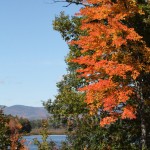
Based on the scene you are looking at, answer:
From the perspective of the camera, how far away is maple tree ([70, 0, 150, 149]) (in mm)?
21750

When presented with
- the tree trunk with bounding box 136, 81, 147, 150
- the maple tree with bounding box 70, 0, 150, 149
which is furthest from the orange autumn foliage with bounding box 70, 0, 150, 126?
the tree trunk with bounding box 136, 81, 147, 150

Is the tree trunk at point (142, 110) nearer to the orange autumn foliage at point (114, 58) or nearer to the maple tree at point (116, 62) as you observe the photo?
the maple tree at point (116, 62)

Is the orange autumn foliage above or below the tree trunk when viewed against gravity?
above

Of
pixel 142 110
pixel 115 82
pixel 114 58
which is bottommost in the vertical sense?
pixel 142 110

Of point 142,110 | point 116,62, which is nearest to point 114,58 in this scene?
point 116,62

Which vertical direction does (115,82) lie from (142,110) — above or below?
above

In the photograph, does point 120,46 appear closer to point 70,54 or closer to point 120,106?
point 120,106

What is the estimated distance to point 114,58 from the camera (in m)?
22.1

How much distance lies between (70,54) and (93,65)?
6568 millimetres

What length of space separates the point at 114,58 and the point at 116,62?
0.33m

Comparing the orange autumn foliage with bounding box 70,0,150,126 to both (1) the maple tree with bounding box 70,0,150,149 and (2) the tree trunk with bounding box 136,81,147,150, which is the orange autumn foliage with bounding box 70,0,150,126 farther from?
(2) the tree trunk with bounding box 136,81,147,150

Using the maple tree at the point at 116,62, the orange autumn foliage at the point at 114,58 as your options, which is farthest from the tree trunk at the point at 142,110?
the orange autumn foliage at the point at 114,58

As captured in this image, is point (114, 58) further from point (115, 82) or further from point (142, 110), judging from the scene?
point (142, 110)

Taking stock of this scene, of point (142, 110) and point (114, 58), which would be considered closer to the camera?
point (114, 58)
